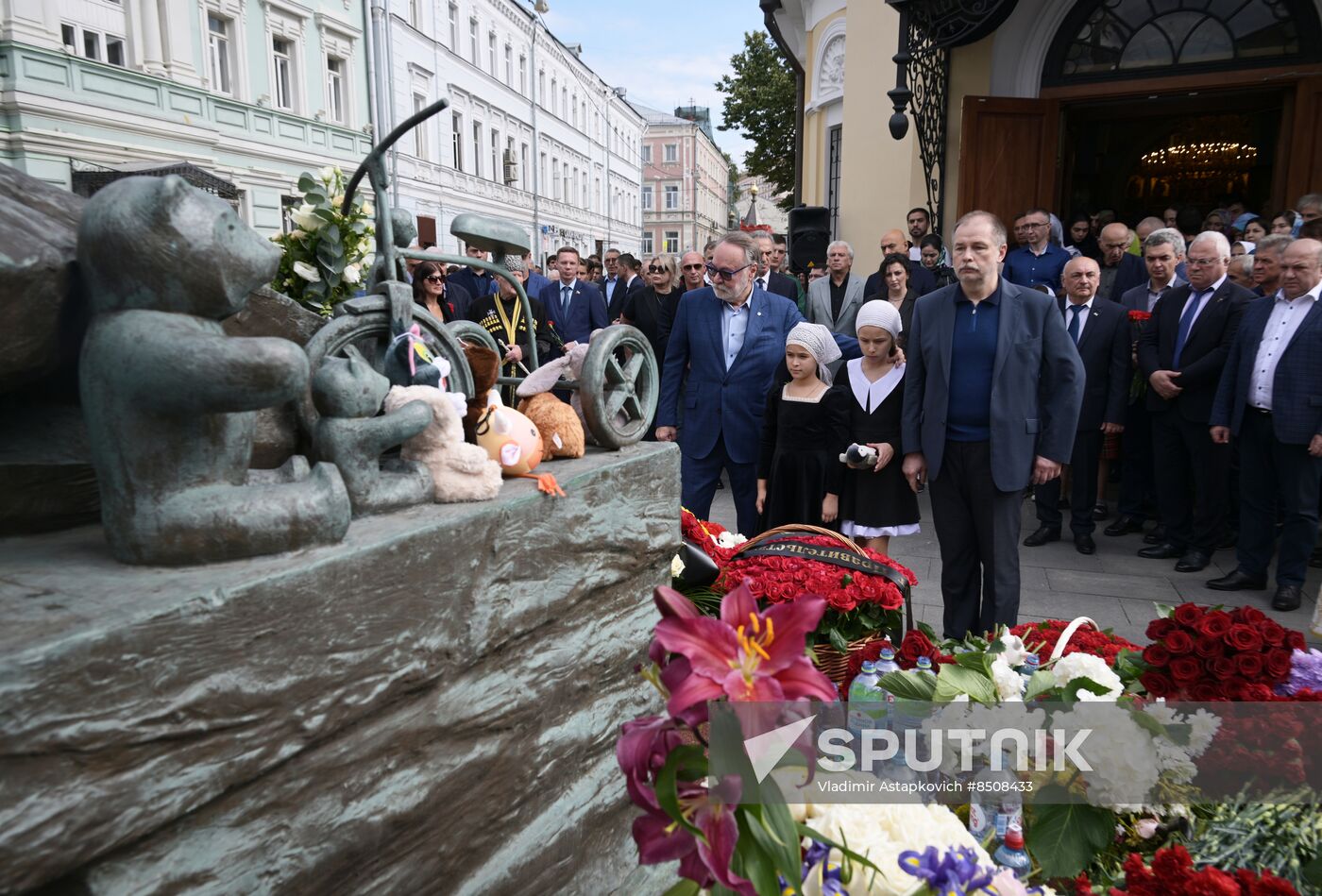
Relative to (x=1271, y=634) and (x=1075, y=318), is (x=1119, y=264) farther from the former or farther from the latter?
(x=1271, y=634)

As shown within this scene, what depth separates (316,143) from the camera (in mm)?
22875

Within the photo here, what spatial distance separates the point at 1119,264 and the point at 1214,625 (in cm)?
622

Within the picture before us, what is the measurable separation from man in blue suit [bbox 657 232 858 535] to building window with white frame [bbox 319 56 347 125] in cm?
2271

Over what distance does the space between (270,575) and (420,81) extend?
30.8 metres

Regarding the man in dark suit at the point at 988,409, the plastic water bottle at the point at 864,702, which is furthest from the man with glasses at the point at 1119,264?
the plastic water bottle at the point at 864,702

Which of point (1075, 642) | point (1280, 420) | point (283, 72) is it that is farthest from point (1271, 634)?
point (283, 72)

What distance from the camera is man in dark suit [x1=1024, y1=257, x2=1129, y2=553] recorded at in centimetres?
604

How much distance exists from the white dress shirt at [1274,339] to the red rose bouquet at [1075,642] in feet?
10.9

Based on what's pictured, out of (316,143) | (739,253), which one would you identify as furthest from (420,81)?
(739,253)

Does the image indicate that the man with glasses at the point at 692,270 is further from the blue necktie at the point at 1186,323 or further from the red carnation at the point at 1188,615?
the red carnation at the point at 1188,615

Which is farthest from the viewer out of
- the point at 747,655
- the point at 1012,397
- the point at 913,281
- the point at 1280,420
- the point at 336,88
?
the point at 336,88

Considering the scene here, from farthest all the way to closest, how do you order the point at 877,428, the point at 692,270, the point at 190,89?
the point at 190,89, the point at 692,270, the point at 877,428

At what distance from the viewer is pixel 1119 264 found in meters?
7.29

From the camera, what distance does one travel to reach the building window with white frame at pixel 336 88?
79.3ft
